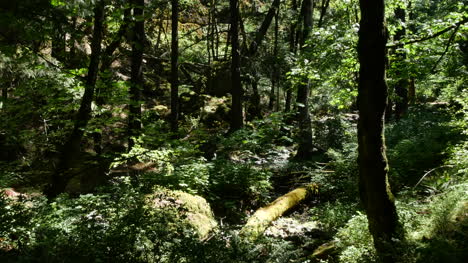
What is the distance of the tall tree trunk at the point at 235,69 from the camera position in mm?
12523

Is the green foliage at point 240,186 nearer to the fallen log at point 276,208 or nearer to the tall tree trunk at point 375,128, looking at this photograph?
the fallen log at point 276,208

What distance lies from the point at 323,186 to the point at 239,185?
2.38m

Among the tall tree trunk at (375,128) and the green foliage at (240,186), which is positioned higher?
the tall tree trunk at (375,128)

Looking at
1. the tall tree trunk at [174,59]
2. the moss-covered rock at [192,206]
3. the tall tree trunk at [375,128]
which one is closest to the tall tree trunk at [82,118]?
the moss-covered rock at [192,206]

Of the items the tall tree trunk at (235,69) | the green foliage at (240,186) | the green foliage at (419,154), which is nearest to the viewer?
the green foliage at (419,154)

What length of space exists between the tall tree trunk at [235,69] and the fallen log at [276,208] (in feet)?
15.1

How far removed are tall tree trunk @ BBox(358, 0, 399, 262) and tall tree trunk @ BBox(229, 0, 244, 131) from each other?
8.92 m

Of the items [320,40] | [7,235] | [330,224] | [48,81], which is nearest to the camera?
[7,235]

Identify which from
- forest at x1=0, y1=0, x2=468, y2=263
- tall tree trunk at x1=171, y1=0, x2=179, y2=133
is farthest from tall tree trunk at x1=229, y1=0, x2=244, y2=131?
tall tree trunk at x1=171, y1=0, x2=179, y2=133

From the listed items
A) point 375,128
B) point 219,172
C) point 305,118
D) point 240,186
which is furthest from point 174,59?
point 375,128

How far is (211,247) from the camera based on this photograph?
11.9ft

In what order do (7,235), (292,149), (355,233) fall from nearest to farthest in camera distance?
1. (7,235)
2. (355,233)
3. (292,149)

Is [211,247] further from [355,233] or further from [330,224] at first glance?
[330,224]

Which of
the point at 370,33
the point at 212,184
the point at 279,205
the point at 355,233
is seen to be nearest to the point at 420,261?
the point at 355,233
